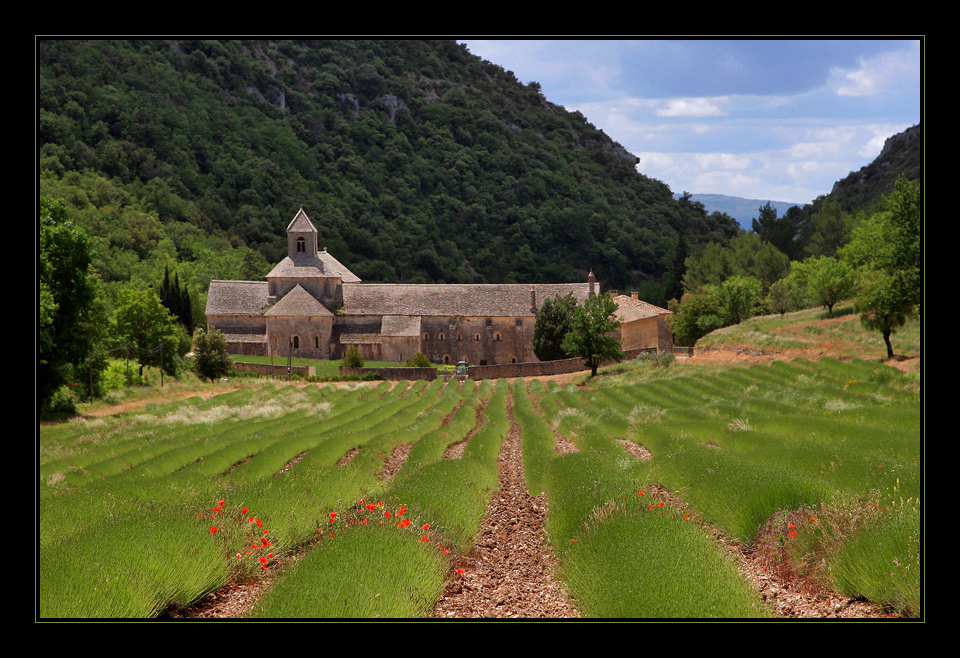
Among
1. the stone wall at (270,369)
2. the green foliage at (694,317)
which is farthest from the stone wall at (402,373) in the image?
the green foliage at (694,317)

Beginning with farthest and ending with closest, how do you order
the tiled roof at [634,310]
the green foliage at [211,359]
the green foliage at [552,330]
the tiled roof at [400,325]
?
the tiled roof at [634,310], the tiled roof at [400,325], the green foliage at [552,330], the green foliage at [211,359]

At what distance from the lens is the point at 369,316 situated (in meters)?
68.3

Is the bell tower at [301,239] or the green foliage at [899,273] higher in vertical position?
the bell tower at [301,239]

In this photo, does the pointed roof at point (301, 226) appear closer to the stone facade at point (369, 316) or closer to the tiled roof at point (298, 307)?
the stone facade at point (369, 316)

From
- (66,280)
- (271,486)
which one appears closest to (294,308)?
(66,280)

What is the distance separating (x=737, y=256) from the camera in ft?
298

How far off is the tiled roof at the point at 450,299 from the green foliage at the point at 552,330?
21.6ft

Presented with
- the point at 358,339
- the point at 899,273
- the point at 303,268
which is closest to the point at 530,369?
the point at 358,339

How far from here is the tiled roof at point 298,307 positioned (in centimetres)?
6544

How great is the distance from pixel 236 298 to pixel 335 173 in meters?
78.1

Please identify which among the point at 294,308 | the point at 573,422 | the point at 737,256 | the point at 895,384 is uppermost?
the point at 737,256

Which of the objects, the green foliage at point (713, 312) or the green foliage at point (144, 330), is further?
the green foliage at point (713, 312)
